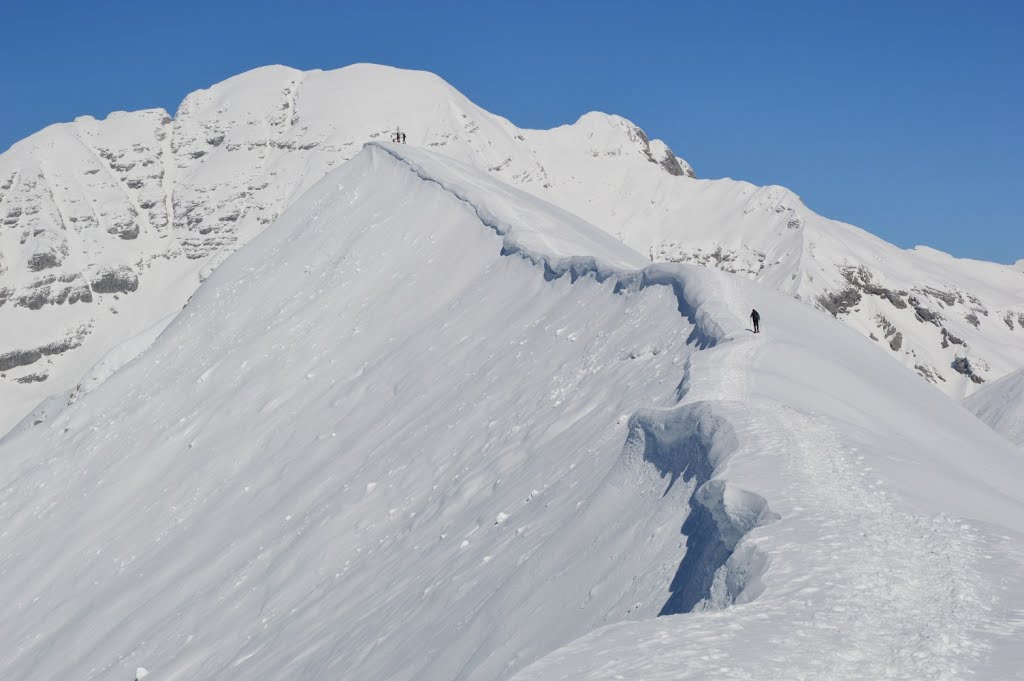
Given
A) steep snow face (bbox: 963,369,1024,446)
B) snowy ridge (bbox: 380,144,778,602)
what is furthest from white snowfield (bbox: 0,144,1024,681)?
steep snow face (bbox: 963,369,1024,446)

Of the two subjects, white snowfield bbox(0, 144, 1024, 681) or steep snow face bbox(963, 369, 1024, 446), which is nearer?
white snowfield bbox(0, 144, 1024, 681)

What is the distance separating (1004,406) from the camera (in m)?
113

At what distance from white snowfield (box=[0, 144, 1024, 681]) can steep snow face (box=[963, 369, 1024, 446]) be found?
238ft


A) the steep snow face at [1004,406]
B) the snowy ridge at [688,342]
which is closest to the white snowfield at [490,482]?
the snowy ridge at [688,342]

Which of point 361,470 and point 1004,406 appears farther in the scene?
point 1004,406

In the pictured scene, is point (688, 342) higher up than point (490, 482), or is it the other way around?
point (688, 342)

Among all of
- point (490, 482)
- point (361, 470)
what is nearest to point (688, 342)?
point (490, 482)

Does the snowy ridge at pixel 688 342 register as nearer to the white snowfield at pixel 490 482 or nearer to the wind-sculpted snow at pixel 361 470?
the white snowfield at pixel 490 482

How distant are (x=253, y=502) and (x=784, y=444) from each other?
1897 centimetres

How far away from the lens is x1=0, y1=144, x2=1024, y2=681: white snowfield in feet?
34.5

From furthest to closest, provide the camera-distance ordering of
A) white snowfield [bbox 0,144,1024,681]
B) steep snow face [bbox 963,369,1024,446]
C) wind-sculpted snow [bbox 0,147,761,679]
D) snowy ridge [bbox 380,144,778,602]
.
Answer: steep snow face [bbox 963,369,1024,446], wind-sculpted snow [bbox 0,147,761,679], snowy ridge [bbox 380,144,778,602], white snowfield [bbox 0,144,1024,681]

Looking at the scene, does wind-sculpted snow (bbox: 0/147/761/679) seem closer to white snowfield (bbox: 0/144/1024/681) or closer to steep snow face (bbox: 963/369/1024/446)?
white snowfield (bbox: 0/144/1024/681)

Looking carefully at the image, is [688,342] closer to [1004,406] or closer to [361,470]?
[361,470]

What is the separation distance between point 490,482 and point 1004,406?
10334 centimetres
